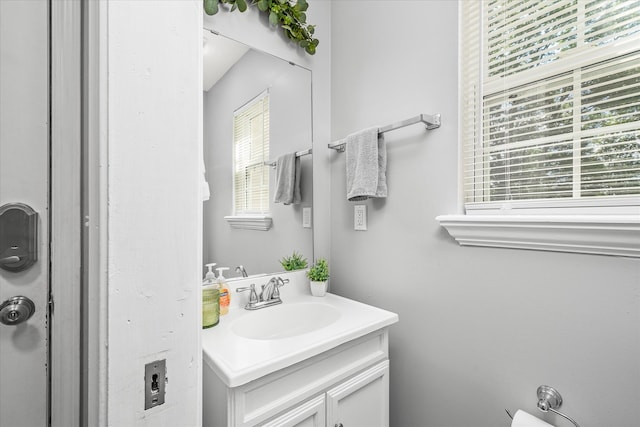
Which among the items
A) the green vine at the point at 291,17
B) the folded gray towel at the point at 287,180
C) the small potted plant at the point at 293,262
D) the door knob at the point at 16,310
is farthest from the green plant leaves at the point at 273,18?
the door knob at the point at 16,310

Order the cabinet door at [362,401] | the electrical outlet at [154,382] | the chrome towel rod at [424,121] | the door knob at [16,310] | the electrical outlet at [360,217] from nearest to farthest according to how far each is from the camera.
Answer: the electrical outlet at [154,382]
the door knob at [16,310]
the cabinet door at [362,401]
the chrome towel rod at [424,121]
the electrical outlet at [360,217]

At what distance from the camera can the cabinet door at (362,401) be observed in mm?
940

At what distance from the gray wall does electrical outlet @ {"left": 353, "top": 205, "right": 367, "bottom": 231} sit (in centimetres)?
4

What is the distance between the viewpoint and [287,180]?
141 centimetres

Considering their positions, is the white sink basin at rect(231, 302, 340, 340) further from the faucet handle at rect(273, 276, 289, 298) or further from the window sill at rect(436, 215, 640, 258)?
the window sill at rect(436, 215, 640, 258)

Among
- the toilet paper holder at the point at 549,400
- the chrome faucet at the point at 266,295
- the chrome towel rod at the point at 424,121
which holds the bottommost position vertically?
the toilet paper holder at the point at 549,400

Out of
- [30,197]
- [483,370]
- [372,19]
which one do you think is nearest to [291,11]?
[372,19]

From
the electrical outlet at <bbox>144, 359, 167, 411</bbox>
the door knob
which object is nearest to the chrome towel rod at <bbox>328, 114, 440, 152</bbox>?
the electrical outlet at <bbox>144, 359, 167, 411</bbox>

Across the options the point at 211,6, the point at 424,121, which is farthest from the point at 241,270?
the point at 211,6

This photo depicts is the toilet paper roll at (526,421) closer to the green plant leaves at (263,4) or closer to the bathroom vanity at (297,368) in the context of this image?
the bathroom vanity at (297,368)

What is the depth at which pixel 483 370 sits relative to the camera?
100 centimetres

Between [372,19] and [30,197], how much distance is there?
1427mm

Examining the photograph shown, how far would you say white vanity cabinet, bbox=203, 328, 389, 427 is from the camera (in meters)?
0.77

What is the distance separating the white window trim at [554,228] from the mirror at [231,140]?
28.2 inches
